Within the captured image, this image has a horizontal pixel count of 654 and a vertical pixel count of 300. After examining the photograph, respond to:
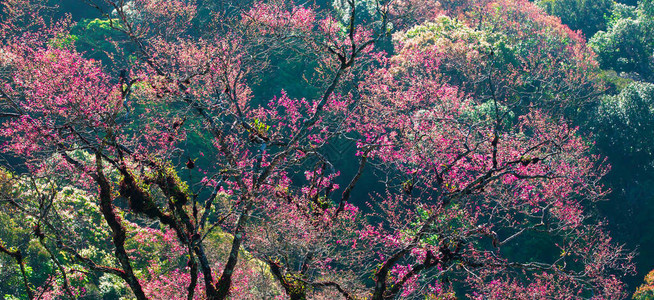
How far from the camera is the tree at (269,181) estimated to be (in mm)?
7246

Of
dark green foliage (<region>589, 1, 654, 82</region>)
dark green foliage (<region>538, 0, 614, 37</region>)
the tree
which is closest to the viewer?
the tree

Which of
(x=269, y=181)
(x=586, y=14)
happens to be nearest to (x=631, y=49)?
(x=586, y=14)

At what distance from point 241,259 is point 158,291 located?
2.91 metres

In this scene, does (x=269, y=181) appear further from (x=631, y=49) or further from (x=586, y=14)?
(x=586, y=14)

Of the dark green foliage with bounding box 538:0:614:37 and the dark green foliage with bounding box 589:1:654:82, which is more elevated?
the dark green foliage with bounding box 538:0:614:37

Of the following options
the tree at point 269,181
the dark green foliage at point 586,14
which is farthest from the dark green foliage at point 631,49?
the dark green foliage at point 586,14

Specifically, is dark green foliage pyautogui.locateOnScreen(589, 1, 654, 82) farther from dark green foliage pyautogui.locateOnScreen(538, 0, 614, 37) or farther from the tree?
dark green foliage pyautogui.locateOnScreen(538, 0, 614, 37)

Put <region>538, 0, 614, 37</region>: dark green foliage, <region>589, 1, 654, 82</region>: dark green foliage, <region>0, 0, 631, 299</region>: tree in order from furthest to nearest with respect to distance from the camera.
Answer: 1. <region>538, 0, 614, 37</region>: dark green foliage
2. <region>589, 1, 654, 82</region>: dark green foliage
3. <region>0, 0, 631, 299</region>: tree

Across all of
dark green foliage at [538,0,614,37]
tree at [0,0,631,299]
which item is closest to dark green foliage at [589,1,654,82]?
tree at [0,0,631,299]

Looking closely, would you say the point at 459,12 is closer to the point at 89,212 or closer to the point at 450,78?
the point at 450,78

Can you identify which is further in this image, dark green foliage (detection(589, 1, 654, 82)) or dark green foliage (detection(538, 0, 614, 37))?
dark green foliage (detection(538, 0, 614, 37))

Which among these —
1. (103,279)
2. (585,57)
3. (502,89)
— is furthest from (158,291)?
(585,57)

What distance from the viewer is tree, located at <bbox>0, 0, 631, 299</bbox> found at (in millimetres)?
7246

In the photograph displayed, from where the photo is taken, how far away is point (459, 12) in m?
39.2
